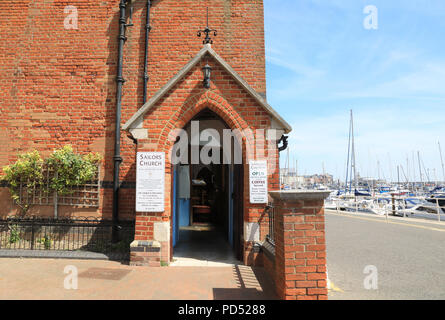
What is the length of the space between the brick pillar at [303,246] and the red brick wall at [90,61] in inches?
207

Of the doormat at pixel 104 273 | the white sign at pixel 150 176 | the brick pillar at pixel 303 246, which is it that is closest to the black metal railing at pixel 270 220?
the brick pillar at pixel 303 246

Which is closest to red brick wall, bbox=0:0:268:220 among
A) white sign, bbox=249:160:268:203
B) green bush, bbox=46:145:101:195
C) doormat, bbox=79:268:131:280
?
green bush, bbox=46:145:101:195

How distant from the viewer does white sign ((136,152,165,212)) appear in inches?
226

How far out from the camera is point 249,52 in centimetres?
838

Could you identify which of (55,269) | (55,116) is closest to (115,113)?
(55,116)

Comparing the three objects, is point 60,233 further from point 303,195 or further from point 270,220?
point 303,195

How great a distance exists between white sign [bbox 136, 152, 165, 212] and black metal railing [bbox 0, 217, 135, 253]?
87.9 inches

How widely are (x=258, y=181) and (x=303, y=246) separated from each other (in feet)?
7.44

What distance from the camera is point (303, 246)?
3703 millimetres

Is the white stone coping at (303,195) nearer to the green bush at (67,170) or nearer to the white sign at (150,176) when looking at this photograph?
the white sign at (150,176)

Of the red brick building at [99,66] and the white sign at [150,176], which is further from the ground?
the red brick building at [99,66]

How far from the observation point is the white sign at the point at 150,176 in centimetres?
573

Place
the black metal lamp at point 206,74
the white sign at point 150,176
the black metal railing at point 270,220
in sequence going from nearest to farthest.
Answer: the black metal railing at point 270,220, the white sign at point 150,176, the black metal lamp at point 206,74
